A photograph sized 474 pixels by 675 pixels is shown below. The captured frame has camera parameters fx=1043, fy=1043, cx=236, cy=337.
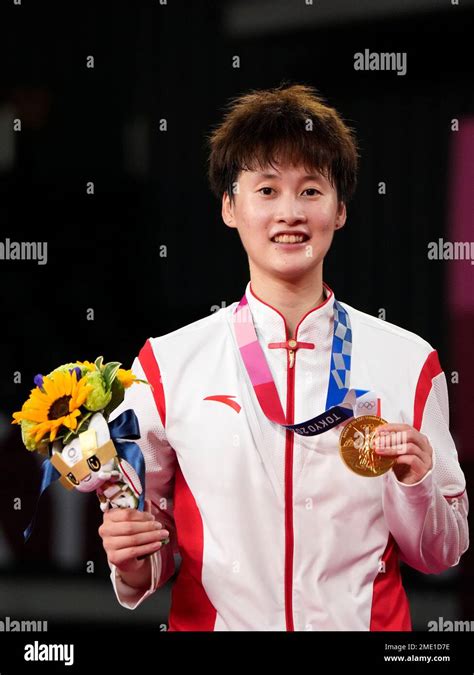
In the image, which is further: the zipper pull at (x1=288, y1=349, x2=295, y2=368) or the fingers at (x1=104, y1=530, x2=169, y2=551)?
the zipper pull at (x1=288, y1=349, x2=295, y2=368)

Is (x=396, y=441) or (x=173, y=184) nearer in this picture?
(x=396, y=441)

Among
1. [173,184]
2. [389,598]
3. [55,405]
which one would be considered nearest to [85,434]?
[55,405]

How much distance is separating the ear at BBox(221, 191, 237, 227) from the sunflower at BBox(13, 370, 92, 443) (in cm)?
68

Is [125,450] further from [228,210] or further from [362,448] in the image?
[228,210]

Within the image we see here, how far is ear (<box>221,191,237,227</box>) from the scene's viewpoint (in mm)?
2639

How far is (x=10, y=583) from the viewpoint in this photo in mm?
3111

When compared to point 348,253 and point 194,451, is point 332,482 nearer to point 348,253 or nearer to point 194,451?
point 194,451

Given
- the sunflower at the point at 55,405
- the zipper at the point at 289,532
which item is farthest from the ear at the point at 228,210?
the sunflower at the point at 55,405

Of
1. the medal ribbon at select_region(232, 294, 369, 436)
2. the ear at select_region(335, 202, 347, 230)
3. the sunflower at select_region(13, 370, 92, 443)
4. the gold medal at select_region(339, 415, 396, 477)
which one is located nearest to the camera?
the sunflower at select_region(13, 370, 92, 443)

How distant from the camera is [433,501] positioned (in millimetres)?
2340

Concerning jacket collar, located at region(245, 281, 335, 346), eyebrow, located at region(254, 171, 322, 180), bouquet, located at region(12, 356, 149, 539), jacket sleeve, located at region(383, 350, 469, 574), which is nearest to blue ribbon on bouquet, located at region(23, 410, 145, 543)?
bouquet, located at region(12, 356, 149, 539)

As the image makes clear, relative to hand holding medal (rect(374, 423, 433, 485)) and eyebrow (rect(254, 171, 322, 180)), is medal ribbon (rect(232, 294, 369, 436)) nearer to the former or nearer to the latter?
hand holding medal (rect(374, 423, 433, 485))

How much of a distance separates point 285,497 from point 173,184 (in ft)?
3.65

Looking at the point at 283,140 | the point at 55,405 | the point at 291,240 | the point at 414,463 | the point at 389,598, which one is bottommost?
the point at 389,598
